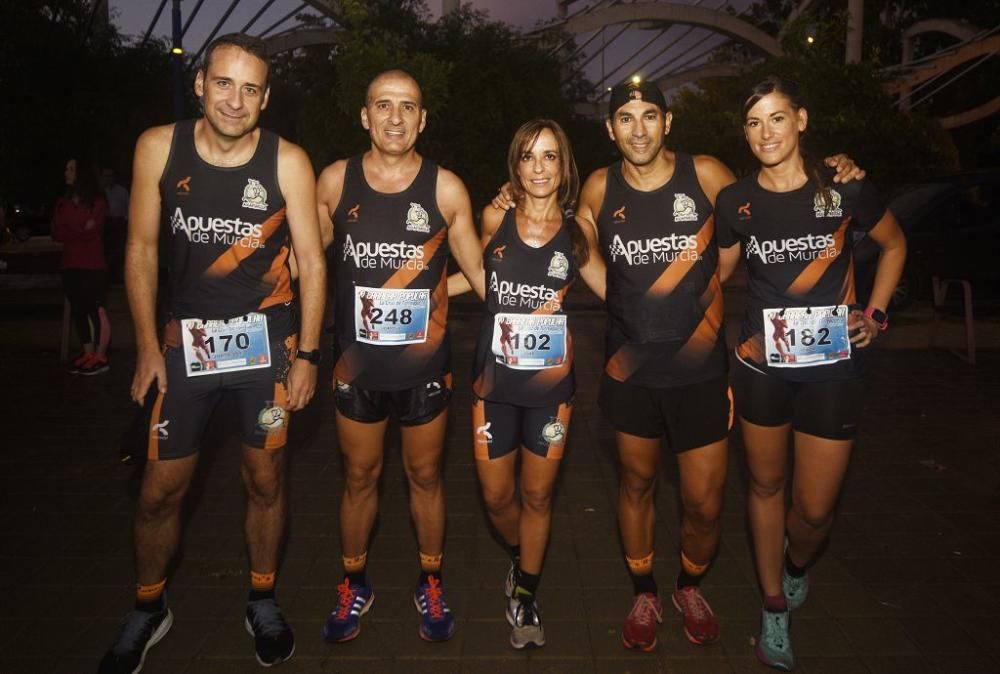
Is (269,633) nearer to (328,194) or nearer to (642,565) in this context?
(642,565)

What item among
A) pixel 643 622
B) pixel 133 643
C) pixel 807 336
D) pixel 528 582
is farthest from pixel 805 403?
pixel 133 643

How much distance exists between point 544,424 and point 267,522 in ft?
4.02

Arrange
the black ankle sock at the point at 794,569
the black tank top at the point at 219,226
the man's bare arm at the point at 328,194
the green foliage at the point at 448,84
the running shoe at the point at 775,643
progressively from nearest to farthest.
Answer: the black tank top at the point at 219,226, the running shoe at the point at 775,643, the man's bare arm at the point at 328,194, the black ankle sock at the point at 794,569, the green foliage at the point at 448,84

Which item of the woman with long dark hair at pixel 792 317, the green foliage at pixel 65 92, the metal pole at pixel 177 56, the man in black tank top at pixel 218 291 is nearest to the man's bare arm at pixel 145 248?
the man in black tank top at pixel 218 291

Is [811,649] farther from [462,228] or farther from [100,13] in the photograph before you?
[100,13]

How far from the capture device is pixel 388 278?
361 cm

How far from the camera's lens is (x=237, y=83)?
11.1ft

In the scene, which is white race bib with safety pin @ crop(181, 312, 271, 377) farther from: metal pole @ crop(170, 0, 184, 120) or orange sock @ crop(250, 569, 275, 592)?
metal pole @ crop(170, 0, 184, 120)

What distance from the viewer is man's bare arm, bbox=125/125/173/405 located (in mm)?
3395

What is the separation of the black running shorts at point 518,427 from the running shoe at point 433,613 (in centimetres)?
65

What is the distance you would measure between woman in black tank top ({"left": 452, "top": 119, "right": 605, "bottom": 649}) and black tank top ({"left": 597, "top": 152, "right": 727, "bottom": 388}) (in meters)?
0.21

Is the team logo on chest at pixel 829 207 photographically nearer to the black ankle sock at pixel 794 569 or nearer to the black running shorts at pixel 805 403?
the black running shorts at pixel 805 403

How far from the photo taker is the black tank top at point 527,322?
360 cm

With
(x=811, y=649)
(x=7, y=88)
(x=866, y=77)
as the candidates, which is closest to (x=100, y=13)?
(x=7, y=88)
